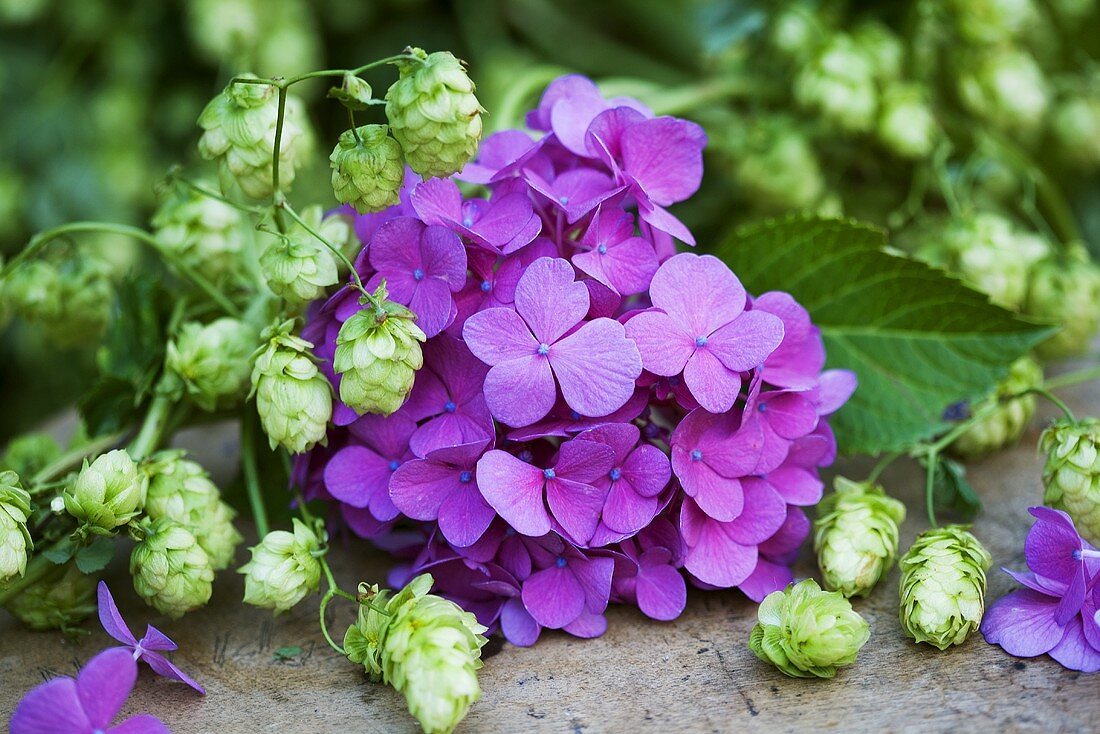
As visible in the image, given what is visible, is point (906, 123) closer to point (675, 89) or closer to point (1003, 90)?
point (1003, 90)

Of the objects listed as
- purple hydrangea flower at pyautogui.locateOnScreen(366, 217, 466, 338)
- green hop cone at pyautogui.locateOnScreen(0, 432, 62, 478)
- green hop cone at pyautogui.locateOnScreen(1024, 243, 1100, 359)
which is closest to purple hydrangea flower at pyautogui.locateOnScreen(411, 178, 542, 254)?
purple hydrangea flower at pyautogui.locateOnScreen(366, 217, 466, 338)

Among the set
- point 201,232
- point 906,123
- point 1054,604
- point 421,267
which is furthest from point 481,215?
point 906,123

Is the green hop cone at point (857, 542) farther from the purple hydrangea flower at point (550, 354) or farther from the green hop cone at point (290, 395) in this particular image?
the green hop cone at point (290, 395)

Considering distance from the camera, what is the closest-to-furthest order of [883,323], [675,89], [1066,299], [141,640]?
[141,640]
[883,323]
[1066,299]
[675,89]

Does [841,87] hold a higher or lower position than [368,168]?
lower

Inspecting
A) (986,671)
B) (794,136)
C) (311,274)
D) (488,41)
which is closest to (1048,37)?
(794,136)

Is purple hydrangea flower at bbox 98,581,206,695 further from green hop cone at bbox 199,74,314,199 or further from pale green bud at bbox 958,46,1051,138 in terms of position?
pale green bud at bbox 958,46,1051,138
